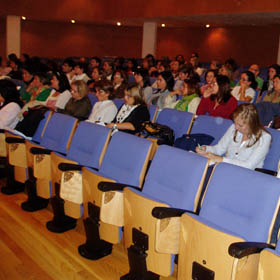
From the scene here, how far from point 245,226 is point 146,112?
2.54 meters

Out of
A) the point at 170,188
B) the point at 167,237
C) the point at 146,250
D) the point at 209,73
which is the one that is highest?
the point at 209,73

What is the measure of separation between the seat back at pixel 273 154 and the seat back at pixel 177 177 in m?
1.02

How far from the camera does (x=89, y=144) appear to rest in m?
3.26

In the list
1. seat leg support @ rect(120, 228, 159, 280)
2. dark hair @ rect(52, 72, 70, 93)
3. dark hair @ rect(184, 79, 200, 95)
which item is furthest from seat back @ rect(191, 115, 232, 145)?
dark hair @ rect(52, 72, 70, 93)

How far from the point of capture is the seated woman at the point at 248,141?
296 cm

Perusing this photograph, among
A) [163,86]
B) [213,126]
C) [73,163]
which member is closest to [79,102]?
[163,86]

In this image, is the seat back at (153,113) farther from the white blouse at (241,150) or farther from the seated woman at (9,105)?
the seated woman at (9,105)

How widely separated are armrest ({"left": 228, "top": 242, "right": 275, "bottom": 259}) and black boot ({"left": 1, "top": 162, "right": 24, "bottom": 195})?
2.91 metres

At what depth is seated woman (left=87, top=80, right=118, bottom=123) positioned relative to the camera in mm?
4641

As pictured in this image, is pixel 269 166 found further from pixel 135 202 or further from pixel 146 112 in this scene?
pixel 146 112

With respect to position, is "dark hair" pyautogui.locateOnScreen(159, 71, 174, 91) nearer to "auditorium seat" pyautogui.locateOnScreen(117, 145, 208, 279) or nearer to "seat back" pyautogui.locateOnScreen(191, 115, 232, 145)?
"seat back" pyautogui.locateOnScreen(191, 115, 232, 145)

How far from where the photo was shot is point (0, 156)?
13.6ft

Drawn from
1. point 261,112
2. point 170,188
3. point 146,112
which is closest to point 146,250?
point 170,188

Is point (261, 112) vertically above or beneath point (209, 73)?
beneath
